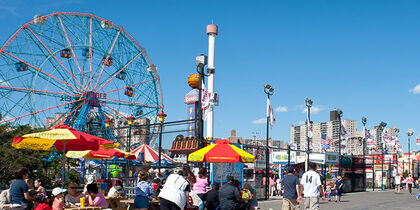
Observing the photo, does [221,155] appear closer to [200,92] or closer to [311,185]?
[311,185]

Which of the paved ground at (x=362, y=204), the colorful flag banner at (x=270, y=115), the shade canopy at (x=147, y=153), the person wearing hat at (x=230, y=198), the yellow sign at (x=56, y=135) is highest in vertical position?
the colorful flag banner at (x=270, y=115)

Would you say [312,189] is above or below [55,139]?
below

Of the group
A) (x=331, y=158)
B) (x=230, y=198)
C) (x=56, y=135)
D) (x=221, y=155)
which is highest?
(x=56, y=135)

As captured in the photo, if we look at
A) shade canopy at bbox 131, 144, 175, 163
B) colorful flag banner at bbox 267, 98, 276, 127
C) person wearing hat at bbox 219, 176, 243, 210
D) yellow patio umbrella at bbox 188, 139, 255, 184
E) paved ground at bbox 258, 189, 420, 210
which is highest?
colorful flag banner at bbox 267, 98, 276, 127

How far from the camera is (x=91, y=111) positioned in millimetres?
39812

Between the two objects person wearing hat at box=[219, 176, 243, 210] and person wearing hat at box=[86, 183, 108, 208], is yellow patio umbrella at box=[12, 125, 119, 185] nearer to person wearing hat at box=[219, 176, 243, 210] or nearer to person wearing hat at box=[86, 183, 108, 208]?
person wearing hat at box=[86, 183, 108, 208]

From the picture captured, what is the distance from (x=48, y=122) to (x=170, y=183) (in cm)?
3404

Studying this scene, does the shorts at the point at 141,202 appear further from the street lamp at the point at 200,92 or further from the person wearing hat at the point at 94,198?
the street lamp at the point at 200,92

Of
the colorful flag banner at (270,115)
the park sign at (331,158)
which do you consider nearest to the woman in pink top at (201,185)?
the colorful flag banner at (270,115)

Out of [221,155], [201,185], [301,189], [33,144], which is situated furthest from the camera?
[221,155]

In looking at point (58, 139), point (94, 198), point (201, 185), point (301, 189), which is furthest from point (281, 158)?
point (94, 198)

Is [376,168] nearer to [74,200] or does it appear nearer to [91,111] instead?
[91,111]

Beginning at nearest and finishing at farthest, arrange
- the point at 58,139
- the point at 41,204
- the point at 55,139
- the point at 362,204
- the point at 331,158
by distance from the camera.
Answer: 1. the point at 41,204
2. the point at 58,139
3. the point at 55,139
4. the point at 362,204
5. the point at 331,158

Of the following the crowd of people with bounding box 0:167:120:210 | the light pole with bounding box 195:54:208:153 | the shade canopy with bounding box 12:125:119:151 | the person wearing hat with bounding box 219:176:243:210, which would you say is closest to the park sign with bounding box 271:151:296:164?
the light pole with bounding box 195:54:208:153
